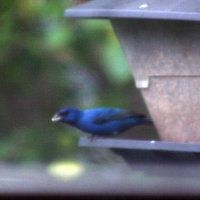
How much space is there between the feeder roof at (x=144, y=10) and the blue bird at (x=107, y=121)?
1.88 ft

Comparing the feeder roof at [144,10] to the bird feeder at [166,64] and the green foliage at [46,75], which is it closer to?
the bird feeder at [166,64]

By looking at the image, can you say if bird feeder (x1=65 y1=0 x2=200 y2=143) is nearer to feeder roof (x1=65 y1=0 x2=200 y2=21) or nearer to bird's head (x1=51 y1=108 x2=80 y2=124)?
feeder roof (x1=65 y1=0 x2=200 y2=21)

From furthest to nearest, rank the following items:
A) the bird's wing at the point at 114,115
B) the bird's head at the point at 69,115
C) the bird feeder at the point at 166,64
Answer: the bird's head at the point at 69,115
the bird's wing at the point at 114,115
the bird feeder at the point at 166,64

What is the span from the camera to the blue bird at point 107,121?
2580 mm

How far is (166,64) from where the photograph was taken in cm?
215

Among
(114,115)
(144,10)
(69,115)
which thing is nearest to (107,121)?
(114,115)

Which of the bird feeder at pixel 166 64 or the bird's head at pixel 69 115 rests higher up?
the bird feeder at pixel 166 64

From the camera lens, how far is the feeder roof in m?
1.88

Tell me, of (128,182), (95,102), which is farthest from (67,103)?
(128,182)

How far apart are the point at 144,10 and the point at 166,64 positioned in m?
0.26

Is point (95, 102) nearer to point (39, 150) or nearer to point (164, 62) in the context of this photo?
point (39, 150)

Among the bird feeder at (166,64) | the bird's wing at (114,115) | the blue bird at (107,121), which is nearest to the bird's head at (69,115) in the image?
the blue bird at (107,121)

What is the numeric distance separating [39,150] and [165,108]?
129cm

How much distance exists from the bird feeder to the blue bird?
349 millimetres
